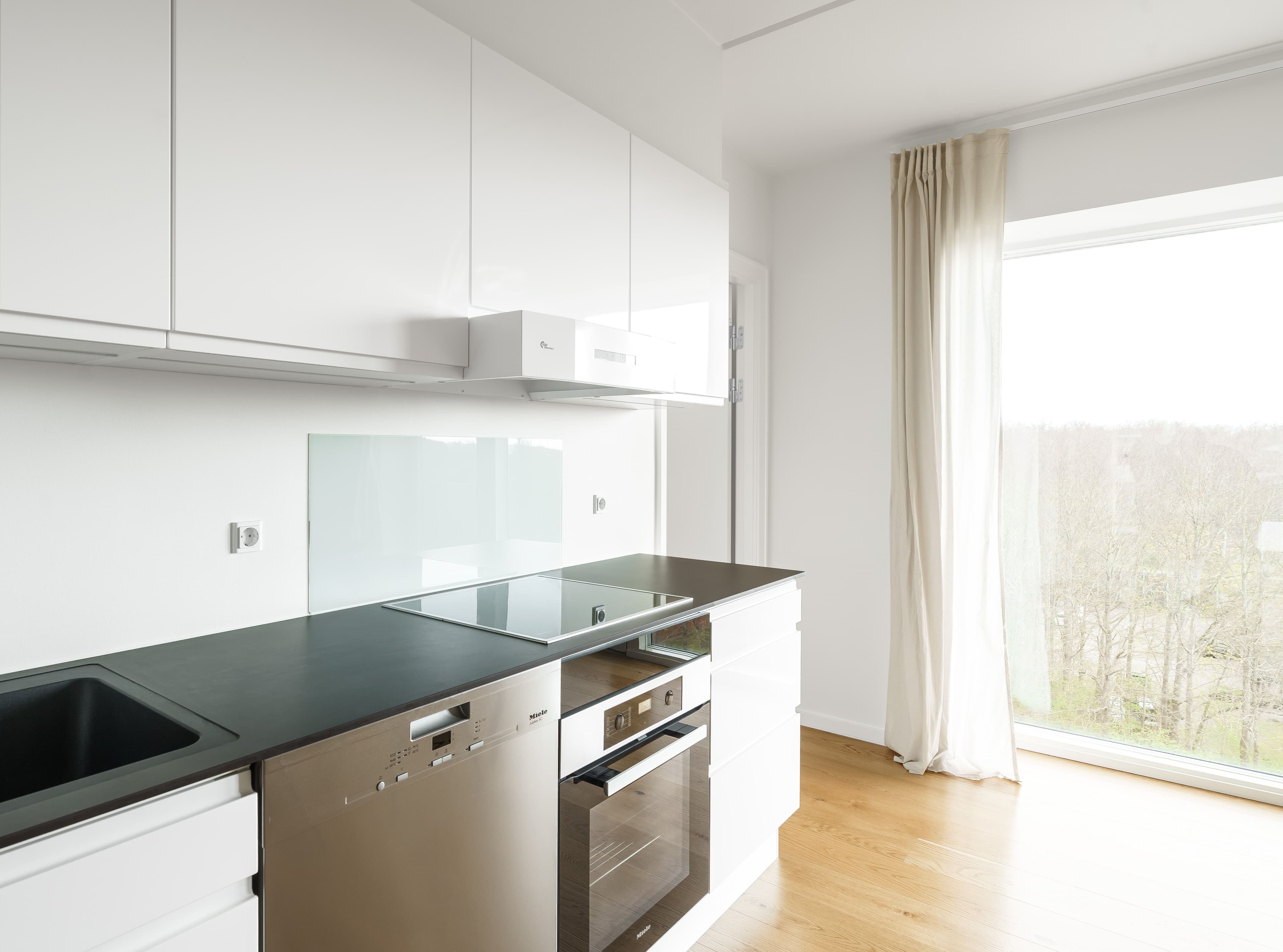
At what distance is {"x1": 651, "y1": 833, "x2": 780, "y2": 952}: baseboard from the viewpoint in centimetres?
191

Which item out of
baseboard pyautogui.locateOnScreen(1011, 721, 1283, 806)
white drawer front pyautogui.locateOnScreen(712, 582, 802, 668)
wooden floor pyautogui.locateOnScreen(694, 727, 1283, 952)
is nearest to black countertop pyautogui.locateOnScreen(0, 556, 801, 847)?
white drawer front pyautogui.locateOnScreen(712, 582, 802, 668)

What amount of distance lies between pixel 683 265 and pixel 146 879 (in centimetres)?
200

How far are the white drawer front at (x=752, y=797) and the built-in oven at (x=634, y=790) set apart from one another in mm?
75

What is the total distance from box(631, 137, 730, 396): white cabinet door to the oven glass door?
42.8 inches

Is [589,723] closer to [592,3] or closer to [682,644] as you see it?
[682,644]

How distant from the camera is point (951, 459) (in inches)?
123

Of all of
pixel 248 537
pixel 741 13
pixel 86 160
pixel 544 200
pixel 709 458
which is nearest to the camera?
pixel 86 160

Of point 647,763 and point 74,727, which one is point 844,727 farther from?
point 74,727

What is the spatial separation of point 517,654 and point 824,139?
9.53 ft

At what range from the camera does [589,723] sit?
61.0 inches

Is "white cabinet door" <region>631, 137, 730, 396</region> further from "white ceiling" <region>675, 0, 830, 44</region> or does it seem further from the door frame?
the door frame

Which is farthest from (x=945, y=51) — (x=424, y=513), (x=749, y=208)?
(x=424, y=513)

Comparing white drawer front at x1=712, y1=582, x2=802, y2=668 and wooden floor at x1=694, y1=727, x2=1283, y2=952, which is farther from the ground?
white drawer front at x1=712, y1=582, x2=802, y2=668

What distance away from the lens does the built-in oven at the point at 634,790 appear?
59.3 inches
